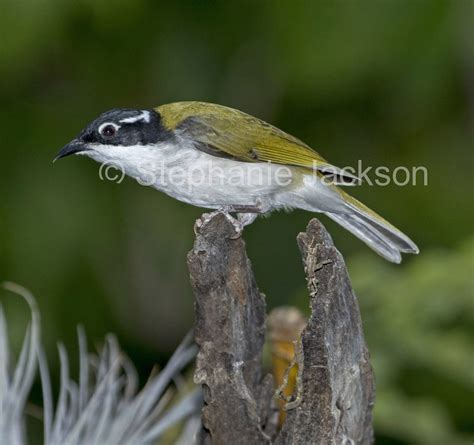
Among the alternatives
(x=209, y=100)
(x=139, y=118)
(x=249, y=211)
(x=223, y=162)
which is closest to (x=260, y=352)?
(x=249, y=211)

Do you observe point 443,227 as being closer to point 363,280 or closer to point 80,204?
point 363,280

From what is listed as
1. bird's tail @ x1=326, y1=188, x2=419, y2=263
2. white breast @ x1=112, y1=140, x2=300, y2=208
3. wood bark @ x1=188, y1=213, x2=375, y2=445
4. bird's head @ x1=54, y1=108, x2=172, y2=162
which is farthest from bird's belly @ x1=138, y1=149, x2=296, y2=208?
wood bark @ x1=188, y1=213, x2=375, y2=445

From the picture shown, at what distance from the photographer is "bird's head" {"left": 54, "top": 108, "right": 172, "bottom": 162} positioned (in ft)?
12.5

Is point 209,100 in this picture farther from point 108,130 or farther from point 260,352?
point 260,352

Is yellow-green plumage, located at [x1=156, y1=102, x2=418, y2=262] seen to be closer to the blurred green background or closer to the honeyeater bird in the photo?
the honeyeater bird

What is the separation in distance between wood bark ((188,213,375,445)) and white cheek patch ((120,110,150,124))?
785mm

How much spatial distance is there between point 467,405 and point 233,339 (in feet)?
7.79

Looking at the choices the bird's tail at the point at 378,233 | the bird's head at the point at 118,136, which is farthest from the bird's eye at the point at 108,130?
the bird's tail at the point at 378,233

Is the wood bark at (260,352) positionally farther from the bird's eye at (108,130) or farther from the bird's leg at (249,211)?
the bird's eye at (108,130)

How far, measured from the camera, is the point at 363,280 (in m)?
4.24

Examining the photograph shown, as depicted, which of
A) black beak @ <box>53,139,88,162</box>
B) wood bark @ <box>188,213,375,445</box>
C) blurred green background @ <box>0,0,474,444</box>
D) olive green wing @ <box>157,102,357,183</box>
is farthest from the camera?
blurred green background @ <box>0,0,474,444</box>

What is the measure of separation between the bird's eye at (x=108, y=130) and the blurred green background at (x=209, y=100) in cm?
118

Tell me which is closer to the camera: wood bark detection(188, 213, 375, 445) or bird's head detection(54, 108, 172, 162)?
wood bark detection(188, 213, 375, 445)

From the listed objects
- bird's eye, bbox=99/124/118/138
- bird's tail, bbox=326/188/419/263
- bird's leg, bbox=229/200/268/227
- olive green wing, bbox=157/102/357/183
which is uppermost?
olive green wing, bbox=157/102/357/183
